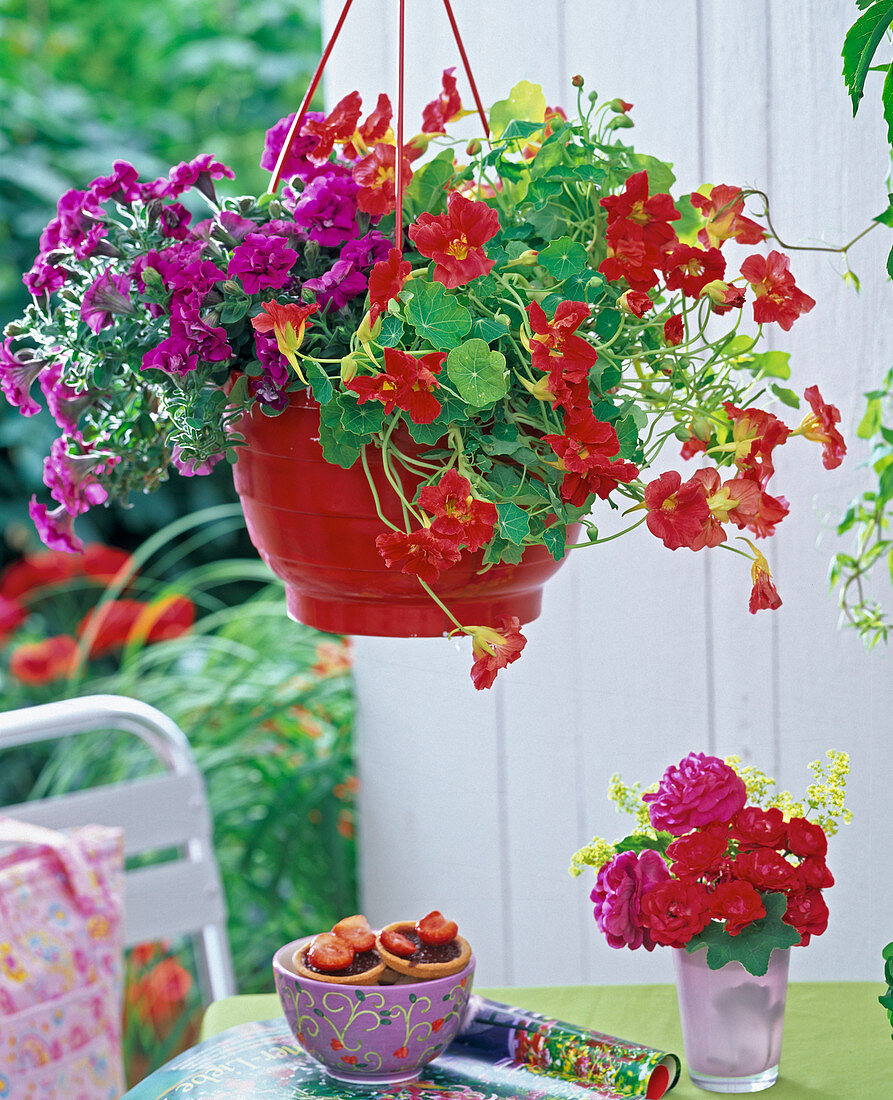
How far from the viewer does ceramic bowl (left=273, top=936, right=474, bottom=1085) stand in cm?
82

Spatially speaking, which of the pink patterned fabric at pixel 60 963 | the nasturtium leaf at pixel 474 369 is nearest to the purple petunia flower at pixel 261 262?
the nasturtium leaf at pixel 474 369

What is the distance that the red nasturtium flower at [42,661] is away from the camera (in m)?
1.92

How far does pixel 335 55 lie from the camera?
1548mm

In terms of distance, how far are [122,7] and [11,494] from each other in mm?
1177

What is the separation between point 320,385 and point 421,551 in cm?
11

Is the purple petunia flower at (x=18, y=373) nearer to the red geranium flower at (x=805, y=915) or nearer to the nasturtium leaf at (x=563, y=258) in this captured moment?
the nasturtium leaf at (x=563, y=258)

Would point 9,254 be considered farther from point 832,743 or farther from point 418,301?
point 418,301

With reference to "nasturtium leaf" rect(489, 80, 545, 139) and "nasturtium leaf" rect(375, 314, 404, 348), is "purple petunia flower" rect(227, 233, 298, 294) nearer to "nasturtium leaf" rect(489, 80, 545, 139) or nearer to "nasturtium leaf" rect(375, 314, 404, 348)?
"nasturtium leaf" rect(375, 314, 404, 348)

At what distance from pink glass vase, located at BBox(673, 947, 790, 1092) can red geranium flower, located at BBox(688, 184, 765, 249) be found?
49cm

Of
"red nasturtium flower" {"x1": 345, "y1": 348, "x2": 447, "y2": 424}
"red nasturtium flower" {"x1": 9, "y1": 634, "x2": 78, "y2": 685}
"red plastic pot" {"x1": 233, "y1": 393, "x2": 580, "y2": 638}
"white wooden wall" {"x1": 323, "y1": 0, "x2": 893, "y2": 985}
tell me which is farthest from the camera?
"red nasturtium flower" {"x1": 9, "y1": 634, "x2": 78, "y2": 685}

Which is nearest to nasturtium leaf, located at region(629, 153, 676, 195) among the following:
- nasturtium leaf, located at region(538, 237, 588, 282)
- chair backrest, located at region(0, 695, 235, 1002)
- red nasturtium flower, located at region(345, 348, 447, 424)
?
nasturtium leaf, located at region(538, 237, 588, 282)

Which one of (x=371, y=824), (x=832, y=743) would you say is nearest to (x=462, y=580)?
(x=832, y=743)

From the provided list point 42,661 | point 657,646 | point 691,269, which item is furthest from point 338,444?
point 42,661

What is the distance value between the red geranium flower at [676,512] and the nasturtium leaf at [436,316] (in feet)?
0.42
